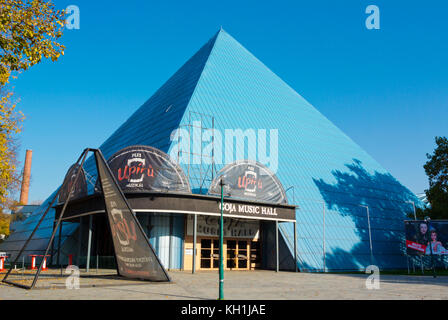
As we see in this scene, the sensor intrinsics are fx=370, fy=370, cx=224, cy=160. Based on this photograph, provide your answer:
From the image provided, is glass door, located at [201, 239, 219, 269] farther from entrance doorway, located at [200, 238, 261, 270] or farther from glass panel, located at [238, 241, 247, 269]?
glass panel, located at [238, 241, 247, 269]

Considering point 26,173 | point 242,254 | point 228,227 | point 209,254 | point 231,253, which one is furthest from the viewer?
point 26,173

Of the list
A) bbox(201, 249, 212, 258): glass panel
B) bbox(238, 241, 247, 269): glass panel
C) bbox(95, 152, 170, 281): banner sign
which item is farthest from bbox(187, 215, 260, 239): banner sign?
bbox(95, 152, 170, 281): banner sign

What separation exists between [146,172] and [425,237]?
2532 cm

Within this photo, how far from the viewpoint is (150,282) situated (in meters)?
17.1

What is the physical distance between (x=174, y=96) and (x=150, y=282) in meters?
27.9

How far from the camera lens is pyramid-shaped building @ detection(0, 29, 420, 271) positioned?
106 ft

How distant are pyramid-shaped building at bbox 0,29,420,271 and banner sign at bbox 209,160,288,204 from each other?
10.7ft

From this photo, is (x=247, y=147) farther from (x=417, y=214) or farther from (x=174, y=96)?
(x=417, y=214)

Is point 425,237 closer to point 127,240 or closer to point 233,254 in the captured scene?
point 233,254

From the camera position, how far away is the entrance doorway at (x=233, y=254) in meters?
31.2

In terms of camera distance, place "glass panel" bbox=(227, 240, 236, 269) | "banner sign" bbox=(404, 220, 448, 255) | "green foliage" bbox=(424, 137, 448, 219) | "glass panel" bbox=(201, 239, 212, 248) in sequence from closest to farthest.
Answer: "glass panel" bbox=(201, 239, 212, 248) < "glass panel" bbox=(227, 240, 236, 269) < "banner sign" bbox=(404, 220, 448, 255) < "green foliage" bbox=(424, 137, 448, 219)

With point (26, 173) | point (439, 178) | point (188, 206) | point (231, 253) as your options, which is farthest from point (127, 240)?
point (26, 173)

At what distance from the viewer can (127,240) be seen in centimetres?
1767
